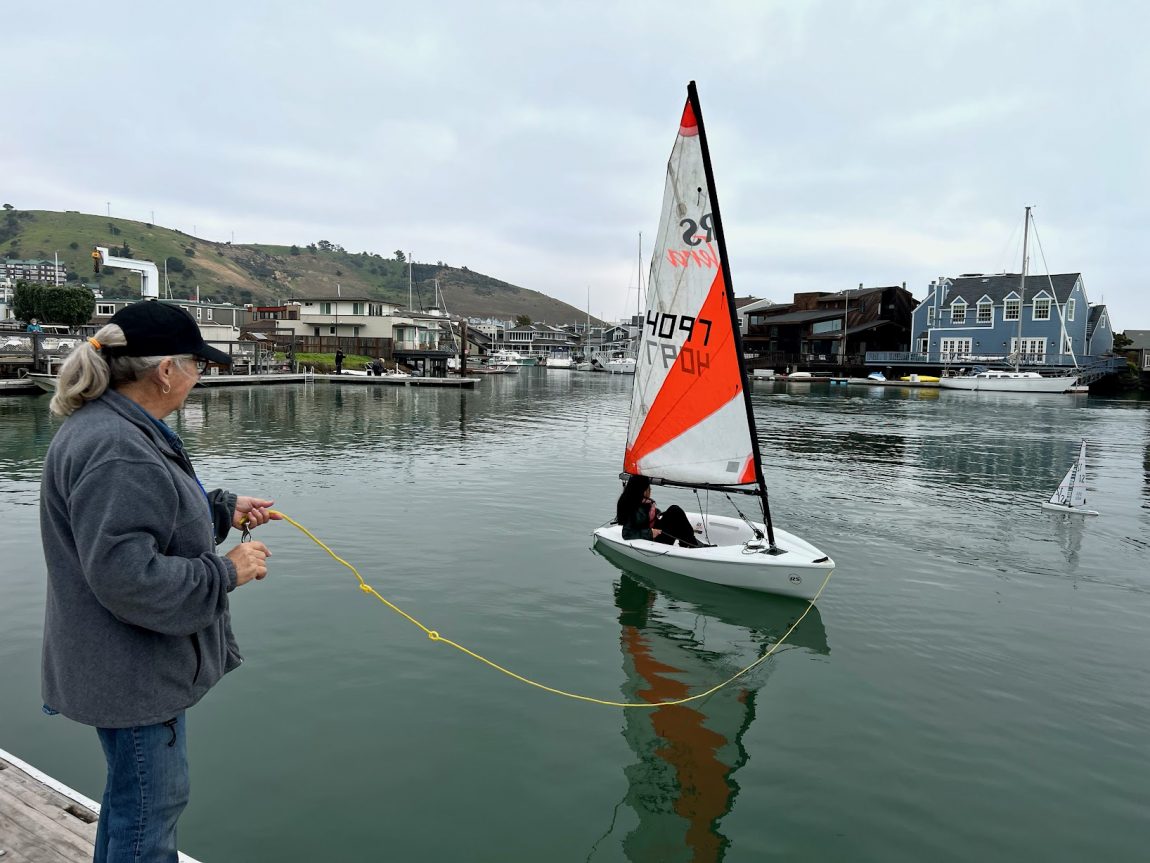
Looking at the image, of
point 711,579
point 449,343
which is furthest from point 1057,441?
point 449,343

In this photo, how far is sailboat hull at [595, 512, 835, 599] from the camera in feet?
37.4

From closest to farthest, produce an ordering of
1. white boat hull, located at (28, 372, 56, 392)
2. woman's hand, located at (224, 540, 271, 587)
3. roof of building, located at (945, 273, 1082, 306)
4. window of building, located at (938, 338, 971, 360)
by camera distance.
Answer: woman's hand, located at (224, 540, 271, 587), white boat hull, located at (28, 372, 56, 392), roof of building, located at (945, 273, 1082, 306), window of building, located at (938, 338, 971, 360)

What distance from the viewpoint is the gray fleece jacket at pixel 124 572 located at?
2566 millimetres

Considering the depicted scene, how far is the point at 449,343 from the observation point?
127 m

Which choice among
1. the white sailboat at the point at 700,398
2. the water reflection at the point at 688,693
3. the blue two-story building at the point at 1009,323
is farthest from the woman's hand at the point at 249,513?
the blue two-story building at the point at 1009,323

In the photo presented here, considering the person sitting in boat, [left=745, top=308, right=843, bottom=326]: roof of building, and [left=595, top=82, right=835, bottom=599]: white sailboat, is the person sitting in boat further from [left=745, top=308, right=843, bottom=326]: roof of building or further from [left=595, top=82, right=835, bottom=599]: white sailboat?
[left=745, top=308, right=843, bottom=326]: roof of building

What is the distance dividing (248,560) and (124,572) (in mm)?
602

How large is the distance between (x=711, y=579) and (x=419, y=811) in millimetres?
7282

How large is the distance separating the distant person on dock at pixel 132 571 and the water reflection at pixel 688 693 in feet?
13.2

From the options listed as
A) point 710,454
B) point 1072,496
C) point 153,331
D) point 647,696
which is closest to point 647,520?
point 710,454

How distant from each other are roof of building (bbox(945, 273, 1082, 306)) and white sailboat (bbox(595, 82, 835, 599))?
81.8 metres

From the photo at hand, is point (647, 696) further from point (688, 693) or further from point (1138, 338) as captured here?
point (1138, 338)

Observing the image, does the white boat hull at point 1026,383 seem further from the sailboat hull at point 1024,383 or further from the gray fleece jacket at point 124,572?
the gray fleece jacket at point 124,572

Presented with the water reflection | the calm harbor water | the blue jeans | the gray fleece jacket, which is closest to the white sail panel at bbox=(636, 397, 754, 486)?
the water reflection
